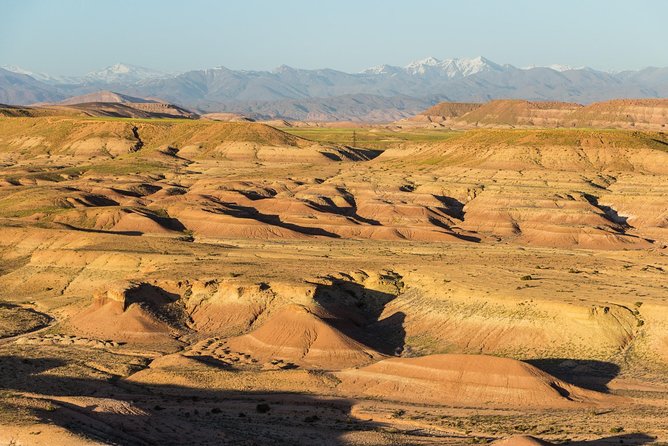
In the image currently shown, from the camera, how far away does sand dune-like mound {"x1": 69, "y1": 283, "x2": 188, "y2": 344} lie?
73.1m

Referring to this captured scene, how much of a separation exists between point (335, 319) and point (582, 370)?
1992 cm

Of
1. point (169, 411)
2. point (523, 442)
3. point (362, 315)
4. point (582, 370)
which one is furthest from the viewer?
point (362, 315)

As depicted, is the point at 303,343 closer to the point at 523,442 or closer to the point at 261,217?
the point at 523,442

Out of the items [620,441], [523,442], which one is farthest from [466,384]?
[523,442]

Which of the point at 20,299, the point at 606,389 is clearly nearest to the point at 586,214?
the point at 606,389

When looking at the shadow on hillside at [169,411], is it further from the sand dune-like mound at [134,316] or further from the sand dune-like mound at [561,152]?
the sand dune-like mound at [561,152]

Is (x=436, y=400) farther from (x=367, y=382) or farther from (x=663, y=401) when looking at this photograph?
(x=663, y=401)

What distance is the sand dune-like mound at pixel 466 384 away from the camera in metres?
55.6

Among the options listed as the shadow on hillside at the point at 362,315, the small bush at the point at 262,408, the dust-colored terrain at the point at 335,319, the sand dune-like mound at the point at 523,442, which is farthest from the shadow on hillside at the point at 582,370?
the small bush at the point at 262,408

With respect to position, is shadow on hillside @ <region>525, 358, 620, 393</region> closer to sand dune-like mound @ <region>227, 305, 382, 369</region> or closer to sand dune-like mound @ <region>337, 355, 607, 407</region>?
sand dune-like mound @ <region>337, 355, 607, 407</region>

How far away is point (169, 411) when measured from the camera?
51.2m

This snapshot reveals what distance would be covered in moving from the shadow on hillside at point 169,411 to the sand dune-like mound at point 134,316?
342 inches

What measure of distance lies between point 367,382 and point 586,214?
250ft

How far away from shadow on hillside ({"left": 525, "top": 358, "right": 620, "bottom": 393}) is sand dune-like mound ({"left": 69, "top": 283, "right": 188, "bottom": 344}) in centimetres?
Answer: 3059
